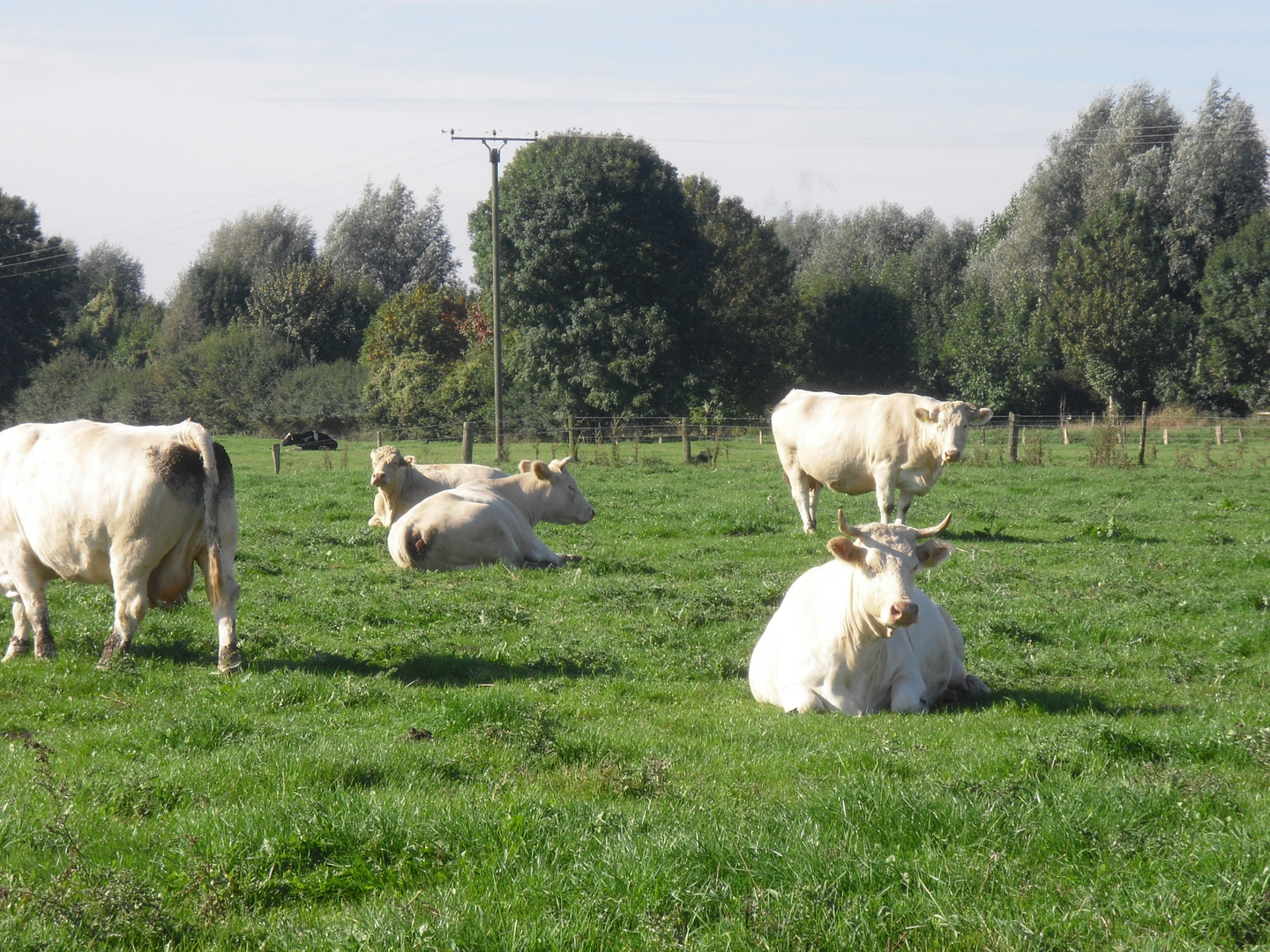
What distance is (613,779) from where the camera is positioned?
5.41m

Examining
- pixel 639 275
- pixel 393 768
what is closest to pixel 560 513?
pixel 393 768

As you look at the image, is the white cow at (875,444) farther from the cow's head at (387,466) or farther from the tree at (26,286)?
the tree at (26,286)

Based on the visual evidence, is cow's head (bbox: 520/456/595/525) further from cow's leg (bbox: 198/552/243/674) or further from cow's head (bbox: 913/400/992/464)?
cow's leg (bbox: 198/552/243/674)

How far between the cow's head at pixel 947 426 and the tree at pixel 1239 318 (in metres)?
39.2

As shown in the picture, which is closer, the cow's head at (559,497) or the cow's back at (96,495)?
the cow's back at (96,495)

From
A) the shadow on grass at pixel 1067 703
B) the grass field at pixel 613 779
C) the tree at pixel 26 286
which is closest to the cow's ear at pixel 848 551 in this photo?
the grass field at pixel 613 779

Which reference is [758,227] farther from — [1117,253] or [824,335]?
[1117,253]

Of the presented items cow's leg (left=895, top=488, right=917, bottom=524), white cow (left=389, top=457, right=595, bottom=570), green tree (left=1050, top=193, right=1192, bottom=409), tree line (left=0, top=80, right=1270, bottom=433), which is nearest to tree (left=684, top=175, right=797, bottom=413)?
tree line (left=0, top=80, right=1270, bottom=433)

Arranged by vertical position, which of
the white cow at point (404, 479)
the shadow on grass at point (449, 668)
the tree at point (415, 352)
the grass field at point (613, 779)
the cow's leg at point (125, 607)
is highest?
the tree at point (415, 352)

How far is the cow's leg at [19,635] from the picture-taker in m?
8.34

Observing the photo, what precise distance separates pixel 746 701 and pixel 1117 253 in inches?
1913

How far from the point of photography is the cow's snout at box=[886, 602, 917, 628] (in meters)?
6.59

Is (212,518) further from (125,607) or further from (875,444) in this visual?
(875,444)

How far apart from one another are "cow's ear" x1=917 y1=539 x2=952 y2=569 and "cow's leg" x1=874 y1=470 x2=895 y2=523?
8954 millimetres
